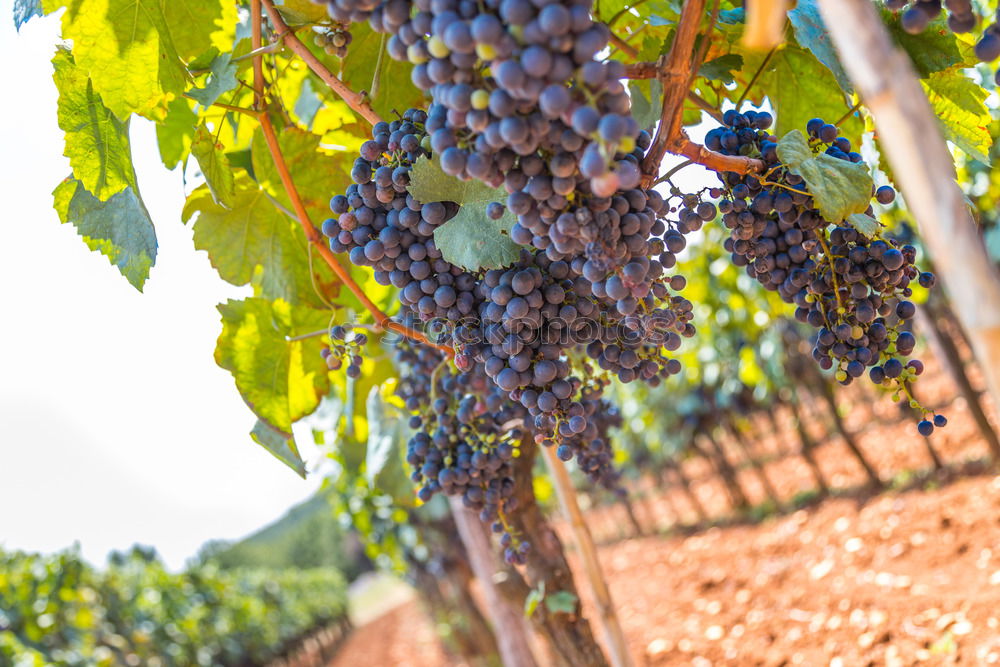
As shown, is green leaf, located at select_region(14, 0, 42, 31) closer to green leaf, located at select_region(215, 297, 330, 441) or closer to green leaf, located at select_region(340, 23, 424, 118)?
green leaf, located at select_region(340, 23, 424, 118)

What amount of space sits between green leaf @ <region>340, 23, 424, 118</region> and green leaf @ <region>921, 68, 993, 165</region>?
41.0 inches

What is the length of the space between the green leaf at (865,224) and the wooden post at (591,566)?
1.01 m

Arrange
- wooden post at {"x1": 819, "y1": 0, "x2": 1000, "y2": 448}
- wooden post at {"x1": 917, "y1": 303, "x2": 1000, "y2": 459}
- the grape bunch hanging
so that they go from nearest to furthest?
wooden post at {"x1": 819, "y1": 0, "x2": 1000, "y2": 448}
the grape bunch hanging
wooden post at {"x1": 917, "y1": 303, "x2": 1000, "y2": 459}

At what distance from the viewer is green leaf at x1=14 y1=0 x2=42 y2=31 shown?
146 centimetres

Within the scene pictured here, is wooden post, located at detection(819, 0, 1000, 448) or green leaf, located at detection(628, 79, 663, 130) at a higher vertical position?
green leaf, located at detection(628, 79, 663, 130)

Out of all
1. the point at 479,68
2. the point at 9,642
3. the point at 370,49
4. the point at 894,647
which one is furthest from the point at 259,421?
the point at 9,642

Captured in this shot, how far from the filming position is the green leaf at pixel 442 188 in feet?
4.05

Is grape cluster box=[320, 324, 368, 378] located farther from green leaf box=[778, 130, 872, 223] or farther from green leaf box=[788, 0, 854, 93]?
green leaf box=[788, 0, 854, 93]

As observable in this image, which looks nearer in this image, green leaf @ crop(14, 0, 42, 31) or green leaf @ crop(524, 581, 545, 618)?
green leaf @ crop(14, 0, 42, 31)

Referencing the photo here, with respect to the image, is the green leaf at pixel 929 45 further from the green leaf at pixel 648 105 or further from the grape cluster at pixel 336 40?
the grape cluster at pixel 336 40

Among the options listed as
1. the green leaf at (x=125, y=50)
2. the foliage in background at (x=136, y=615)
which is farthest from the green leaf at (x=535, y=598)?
the foliage in background at (x=136, y=615)

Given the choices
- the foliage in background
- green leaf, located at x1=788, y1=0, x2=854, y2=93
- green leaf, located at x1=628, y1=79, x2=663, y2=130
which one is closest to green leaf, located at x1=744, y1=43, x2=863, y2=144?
green leaf, located at x1=788, y1=0, x2=854, y2=93

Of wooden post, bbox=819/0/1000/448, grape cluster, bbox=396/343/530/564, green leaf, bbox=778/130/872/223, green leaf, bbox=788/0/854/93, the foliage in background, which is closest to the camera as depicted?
wooden post, bbox=819/0/1000/448

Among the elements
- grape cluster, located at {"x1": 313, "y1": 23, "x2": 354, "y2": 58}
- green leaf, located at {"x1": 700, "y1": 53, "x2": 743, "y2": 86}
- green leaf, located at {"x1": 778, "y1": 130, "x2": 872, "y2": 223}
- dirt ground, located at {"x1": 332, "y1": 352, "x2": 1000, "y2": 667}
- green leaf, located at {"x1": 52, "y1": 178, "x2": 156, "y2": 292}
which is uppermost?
grape cluster, located at {"x1": 313, "y1": 23, "x2": 354, "y2": 58}
